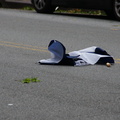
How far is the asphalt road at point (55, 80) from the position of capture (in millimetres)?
6172

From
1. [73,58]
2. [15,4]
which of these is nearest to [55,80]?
[73,58]

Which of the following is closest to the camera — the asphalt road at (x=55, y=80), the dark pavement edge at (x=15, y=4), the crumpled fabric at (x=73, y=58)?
the asphalt road at (x=55, y=80)

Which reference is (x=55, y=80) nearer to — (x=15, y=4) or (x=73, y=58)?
(x=73, y=58)

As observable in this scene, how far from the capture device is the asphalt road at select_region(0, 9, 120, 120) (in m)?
6.17

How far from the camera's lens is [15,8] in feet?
73.3

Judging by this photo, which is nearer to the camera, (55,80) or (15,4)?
(55,80)

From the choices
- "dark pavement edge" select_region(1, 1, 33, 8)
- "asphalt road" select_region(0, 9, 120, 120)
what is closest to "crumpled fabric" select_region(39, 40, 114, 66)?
"asphalt road" select_region(0, 9, 120, 120)

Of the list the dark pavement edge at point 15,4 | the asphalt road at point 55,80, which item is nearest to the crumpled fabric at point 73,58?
the asphalt road at point 55,80

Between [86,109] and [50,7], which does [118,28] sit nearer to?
[50,7]

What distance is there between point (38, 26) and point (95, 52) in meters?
5.83

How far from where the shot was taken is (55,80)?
793 cm

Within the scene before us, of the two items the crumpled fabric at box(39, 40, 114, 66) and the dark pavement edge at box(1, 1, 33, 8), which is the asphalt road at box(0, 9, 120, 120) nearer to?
the crumpled fabric at box(39, 40, 114, 66)

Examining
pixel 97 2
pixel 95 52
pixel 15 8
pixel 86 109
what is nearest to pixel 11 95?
pixel 86 109

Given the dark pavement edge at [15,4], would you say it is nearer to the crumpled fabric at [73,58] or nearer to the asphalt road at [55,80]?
the asphalt road at [55,80]
